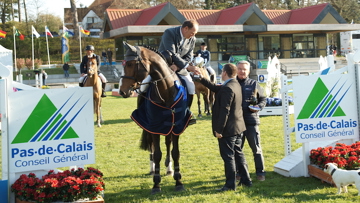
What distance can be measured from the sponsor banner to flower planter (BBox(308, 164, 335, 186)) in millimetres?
3261

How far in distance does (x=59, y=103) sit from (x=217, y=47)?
36.1m

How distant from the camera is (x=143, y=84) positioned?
19.1ft

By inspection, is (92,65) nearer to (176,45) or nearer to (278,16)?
(176,45)

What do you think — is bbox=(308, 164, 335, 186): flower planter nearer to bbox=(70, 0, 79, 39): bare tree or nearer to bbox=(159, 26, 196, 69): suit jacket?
A: bbox=(159, 26, 196, 69): suit jacket

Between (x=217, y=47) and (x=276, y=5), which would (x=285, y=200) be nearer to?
(x=217, y=47)

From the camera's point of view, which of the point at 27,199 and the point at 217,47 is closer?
the point at 27,199

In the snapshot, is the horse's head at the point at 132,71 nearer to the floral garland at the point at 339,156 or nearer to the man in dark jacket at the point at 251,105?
the man in dark jacket at the point at 251,105

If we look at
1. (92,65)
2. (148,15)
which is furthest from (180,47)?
(148,15)

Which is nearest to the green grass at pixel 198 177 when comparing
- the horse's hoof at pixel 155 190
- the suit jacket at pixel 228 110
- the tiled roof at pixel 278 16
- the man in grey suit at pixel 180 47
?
the horse's hoof at pixel 155 190

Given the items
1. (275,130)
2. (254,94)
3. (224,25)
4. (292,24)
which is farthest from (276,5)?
(254,94)

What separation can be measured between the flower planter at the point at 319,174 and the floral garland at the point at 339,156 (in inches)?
2.7

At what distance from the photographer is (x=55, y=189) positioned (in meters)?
4.94

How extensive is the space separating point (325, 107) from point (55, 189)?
422 cm

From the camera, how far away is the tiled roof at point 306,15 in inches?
1631
